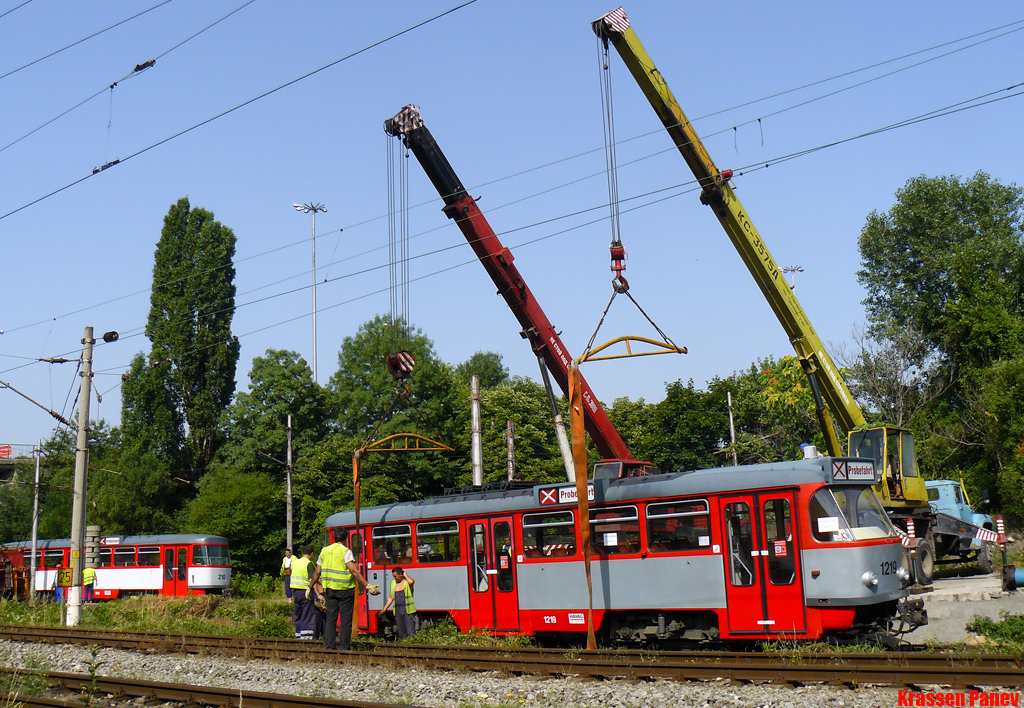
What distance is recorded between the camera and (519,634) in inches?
591

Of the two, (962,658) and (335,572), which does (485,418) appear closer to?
(335,572)

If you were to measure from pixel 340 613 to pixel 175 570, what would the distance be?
25.5 m

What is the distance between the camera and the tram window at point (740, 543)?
12.8 m

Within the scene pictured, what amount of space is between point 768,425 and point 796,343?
43.4 meters

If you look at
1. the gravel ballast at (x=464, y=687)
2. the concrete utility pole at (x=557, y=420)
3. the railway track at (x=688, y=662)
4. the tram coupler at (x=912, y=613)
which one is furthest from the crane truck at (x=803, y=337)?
the gravel ballast at (x=464, y=687)

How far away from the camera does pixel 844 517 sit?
12359 millimetres

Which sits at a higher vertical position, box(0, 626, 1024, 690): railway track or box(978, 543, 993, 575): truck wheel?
box(978, 543, 993, 575): truck wheel

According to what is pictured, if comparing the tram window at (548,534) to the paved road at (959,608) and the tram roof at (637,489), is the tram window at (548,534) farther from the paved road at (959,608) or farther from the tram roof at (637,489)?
the paved road at (959,608)

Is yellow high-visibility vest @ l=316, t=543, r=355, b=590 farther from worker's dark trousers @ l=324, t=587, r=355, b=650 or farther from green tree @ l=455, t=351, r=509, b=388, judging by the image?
green tree @ l=455, t=351, r=509, b=388


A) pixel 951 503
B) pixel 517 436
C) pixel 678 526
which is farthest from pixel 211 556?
pixel 678 526

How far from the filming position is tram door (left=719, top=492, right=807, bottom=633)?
12289 mm

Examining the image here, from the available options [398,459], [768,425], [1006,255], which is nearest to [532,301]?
[398,459]

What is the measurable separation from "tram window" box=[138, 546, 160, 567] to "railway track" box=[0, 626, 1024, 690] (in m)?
22.8

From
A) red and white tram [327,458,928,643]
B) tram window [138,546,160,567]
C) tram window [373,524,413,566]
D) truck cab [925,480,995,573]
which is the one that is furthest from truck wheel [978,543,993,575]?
tram window [138,546,160,567]
